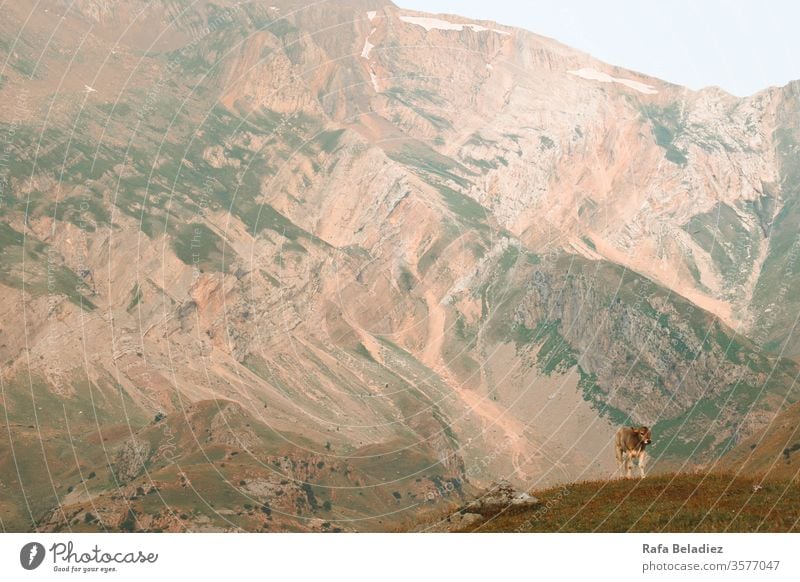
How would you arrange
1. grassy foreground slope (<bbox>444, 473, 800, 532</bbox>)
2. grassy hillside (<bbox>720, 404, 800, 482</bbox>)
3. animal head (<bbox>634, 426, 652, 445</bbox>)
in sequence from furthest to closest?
grassy hillside (<bbox>720, 404, 800, 482</bbox>) → animal head (<bbox>634, 426, 652, 445</bbox>) → grassy foreground slope (<bbox>444, 473, 800, 532</bbox>)

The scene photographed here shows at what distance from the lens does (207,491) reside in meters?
170

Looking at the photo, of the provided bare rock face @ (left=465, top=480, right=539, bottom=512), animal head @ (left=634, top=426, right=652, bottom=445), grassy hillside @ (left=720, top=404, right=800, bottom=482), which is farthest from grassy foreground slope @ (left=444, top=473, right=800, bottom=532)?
grassy hillside @ (left=720, top=404, right=800, bottom=482)

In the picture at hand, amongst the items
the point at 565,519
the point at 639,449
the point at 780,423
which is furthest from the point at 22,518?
the point at 565,519

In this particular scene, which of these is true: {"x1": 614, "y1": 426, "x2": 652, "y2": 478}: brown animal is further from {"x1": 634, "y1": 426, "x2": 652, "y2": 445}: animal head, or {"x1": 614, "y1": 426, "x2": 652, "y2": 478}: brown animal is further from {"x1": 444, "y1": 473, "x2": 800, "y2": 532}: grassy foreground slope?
{"x1": 444, "y1": 473, "x2": 800, "y2": 532}: grassy foreground slope

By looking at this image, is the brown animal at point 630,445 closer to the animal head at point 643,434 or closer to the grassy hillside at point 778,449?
the animal head at point 643,434

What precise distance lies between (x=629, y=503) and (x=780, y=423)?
10552cm

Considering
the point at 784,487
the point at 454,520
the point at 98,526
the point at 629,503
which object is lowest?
the point at 98,526

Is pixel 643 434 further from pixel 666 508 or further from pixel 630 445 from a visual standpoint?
pixel 666 508
